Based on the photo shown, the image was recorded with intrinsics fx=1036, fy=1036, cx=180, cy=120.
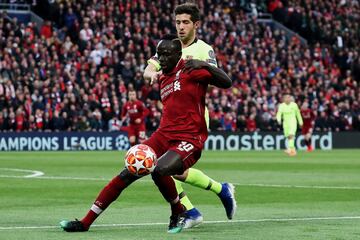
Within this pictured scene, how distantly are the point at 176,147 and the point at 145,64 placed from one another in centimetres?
3265

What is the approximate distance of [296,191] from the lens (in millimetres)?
18344

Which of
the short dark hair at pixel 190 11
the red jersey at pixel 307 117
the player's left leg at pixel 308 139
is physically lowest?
the player's left leg at pixel 308 139

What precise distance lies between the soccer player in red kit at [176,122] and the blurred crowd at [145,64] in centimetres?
2399

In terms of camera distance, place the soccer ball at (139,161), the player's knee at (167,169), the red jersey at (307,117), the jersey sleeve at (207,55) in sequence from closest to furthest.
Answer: the soccer ball at (139,161), the player's knee at (167,169), the jersey sleeve at (207,55), the red jersey at (307,117)

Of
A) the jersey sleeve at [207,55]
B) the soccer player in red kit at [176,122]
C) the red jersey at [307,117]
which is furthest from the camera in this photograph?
the red jersey at [307,117]

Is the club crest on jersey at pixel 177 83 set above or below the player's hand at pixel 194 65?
below

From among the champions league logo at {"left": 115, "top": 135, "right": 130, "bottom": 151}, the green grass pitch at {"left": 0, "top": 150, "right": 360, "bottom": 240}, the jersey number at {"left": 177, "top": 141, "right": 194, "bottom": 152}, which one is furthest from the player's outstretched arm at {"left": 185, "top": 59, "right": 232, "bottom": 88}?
the champions league logo at {"left": 115, "top": 135, "right": 130, "bottom": 151}

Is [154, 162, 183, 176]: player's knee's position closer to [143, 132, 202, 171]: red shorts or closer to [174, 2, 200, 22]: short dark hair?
[143, 132, 202, 171]: red shorts

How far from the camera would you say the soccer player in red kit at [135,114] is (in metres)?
34.2

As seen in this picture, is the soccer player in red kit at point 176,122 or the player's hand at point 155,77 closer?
the soccer player in red kit at point 176,122

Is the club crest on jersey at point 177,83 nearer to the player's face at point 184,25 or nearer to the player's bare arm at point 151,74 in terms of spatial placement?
the player's bare arm at point 151,74

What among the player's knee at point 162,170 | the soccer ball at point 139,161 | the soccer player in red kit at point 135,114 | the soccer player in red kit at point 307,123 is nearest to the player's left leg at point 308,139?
the soccer player in red kit at point 307,123

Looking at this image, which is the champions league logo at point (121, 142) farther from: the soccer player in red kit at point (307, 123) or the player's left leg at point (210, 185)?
the player's left leg at point (210, 185)

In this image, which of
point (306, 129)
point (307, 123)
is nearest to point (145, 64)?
point (307, 123)
